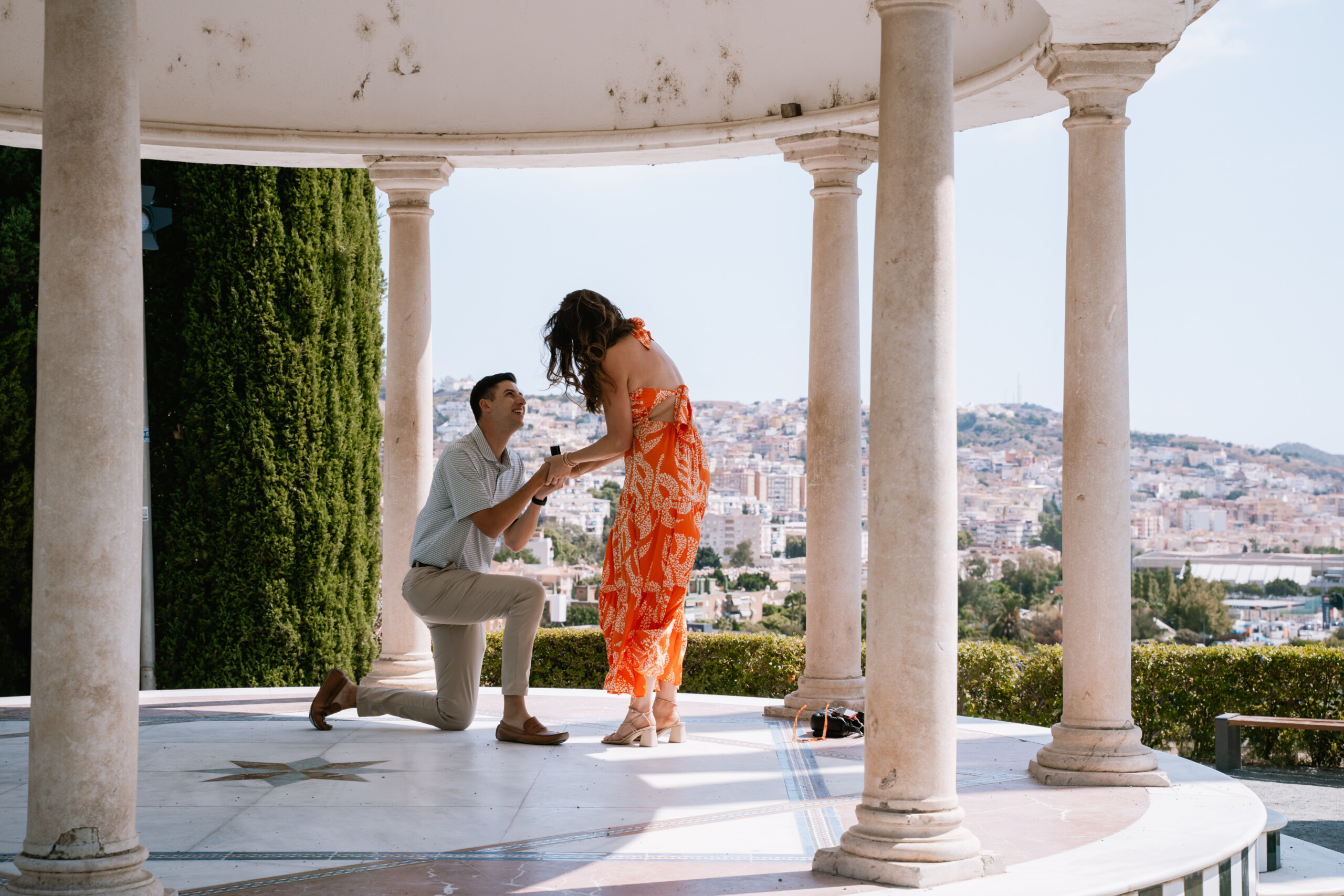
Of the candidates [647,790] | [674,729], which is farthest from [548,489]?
[647,790]

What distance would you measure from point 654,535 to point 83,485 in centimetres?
613

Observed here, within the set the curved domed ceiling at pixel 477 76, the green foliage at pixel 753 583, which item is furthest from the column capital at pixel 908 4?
the green foliage at pixel 753 583

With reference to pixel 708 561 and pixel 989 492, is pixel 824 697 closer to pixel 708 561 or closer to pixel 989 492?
pixel 708 561

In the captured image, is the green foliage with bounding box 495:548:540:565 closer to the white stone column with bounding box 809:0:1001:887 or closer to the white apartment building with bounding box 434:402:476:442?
the white apartment building with bounding box 434:402:476:442

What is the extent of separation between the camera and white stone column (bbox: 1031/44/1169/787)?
11.3 metres

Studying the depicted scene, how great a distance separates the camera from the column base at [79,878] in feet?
22.9

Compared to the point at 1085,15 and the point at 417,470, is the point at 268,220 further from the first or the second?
the point at 1085,15

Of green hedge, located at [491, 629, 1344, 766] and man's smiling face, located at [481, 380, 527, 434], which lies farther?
green hedge, located at [491, 629, 1344, 766]

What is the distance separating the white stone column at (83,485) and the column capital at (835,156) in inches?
355

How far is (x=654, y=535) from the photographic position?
40.6ft

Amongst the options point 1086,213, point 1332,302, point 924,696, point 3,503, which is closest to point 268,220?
point 3,503

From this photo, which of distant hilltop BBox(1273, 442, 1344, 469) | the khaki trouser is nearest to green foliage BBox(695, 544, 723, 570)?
the khaki trouser

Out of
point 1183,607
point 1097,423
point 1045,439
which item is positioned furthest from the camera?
point 1045,439

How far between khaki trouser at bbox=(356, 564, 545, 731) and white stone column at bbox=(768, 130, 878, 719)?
11.9ft
